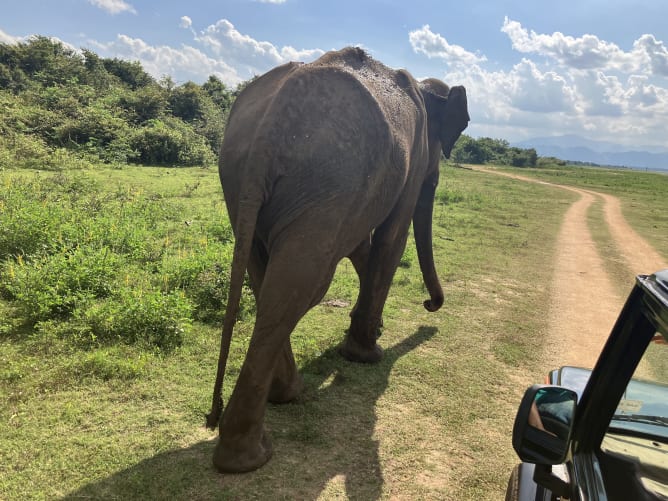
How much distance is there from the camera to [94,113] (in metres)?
18.8

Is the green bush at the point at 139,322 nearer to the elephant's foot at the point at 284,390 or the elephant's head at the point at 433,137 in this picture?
the elephant's foot at the point at 284,390

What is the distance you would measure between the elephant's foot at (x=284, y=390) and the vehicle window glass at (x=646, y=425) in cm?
223

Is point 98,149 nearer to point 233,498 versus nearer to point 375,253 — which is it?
point 375,253

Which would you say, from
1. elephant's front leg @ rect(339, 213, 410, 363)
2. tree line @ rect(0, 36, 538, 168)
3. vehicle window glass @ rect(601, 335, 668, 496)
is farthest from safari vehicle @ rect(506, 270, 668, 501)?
tree line @ rect(0, 36, 538, 168)

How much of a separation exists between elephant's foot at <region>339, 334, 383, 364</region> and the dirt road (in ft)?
5.89

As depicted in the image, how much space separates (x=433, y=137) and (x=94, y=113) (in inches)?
696

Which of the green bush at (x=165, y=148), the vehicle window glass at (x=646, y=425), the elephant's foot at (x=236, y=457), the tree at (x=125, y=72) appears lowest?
the elephant's foot at (x=236, y=457)

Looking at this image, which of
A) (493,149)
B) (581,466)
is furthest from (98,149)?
(493,149)

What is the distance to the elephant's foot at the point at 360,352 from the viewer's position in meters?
4.18

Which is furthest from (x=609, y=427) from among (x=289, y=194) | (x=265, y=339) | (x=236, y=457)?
(x=236, y=457)

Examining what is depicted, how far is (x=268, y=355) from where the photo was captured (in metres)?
2.59

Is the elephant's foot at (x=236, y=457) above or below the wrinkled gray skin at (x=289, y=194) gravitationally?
below

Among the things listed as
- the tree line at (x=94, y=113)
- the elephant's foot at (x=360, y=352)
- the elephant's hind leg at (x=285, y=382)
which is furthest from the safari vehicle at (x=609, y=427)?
the tree line at (x=94, y=113)

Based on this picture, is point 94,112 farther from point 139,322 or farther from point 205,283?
point 139,322
